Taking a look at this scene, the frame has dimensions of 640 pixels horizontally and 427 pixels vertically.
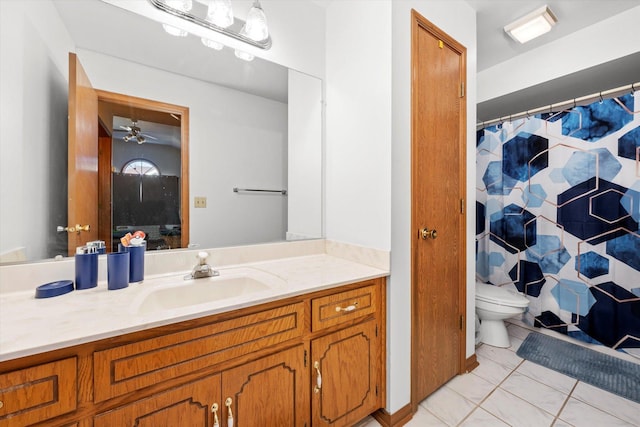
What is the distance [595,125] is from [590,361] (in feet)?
5.54

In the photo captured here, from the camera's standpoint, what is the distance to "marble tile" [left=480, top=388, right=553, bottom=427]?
4.57 ft

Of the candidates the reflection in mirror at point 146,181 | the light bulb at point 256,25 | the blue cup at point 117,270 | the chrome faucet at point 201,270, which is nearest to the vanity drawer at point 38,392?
the blue cup at point 117,270

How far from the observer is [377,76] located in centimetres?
140

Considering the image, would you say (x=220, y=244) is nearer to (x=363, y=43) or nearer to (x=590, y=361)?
(x=363, y=43)

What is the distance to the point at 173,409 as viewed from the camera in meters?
0.80

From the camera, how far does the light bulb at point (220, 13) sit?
1317 millimetres

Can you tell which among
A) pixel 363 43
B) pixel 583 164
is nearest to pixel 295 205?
pixel 363 43

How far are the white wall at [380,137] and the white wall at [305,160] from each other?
118mm

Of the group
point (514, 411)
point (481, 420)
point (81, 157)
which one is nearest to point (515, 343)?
point (514, 411)

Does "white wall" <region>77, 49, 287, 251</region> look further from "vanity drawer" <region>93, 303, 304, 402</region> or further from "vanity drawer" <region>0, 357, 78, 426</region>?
"vanity drawer" <region>0, 357, 78, 426</region>

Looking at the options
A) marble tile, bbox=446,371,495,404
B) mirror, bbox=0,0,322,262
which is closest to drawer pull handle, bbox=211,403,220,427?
mirror, bbox=0,0,322,262

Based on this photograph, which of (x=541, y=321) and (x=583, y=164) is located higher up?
(x=583, y=164)

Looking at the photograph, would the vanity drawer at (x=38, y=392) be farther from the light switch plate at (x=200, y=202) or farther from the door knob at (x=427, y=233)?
the door knob at (x=427, y=233)

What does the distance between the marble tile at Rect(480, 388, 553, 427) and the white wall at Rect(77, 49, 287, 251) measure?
1.54 m
